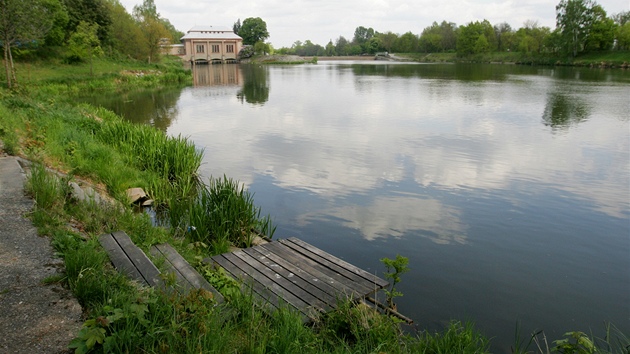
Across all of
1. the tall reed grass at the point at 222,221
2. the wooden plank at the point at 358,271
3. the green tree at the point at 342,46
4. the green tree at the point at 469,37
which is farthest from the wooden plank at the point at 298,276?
the green tree at the point at 342,46

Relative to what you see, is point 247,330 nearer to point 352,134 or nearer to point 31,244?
point 31,244

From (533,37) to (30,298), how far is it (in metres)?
98.0

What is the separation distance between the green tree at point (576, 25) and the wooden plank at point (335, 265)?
81257 mm

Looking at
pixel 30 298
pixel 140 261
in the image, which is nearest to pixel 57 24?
pixel 140 261

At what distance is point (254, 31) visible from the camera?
377 feet

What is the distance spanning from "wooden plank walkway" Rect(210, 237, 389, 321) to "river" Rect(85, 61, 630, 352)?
32.4 inches

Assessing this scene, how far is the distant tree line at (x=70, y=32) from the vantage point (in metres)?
21.8

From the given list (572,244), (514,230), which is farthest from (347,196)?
(572,244)

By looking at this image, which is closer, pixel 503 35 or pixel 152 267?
pixel 152 267

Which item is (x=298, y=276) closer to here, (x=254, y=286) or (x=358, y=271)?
(x=254, y=286)

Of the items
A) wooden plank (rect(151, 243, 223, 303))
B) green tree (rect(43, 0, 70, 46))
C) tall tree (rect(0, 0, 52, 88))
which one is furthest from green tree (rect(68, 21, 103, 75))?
wooden plank (rect(151, 243, 223, 303))

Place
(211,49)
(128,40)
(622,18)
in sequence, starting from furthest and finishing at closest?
1. (211,49)
2. (622,18)
3. (128,40)

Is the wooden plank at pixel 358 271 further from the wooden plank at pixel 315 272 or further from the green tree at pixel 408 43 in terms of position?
the green tree at pixel 408 43

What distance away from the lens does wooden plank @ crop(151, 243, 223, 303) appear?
470 cm
